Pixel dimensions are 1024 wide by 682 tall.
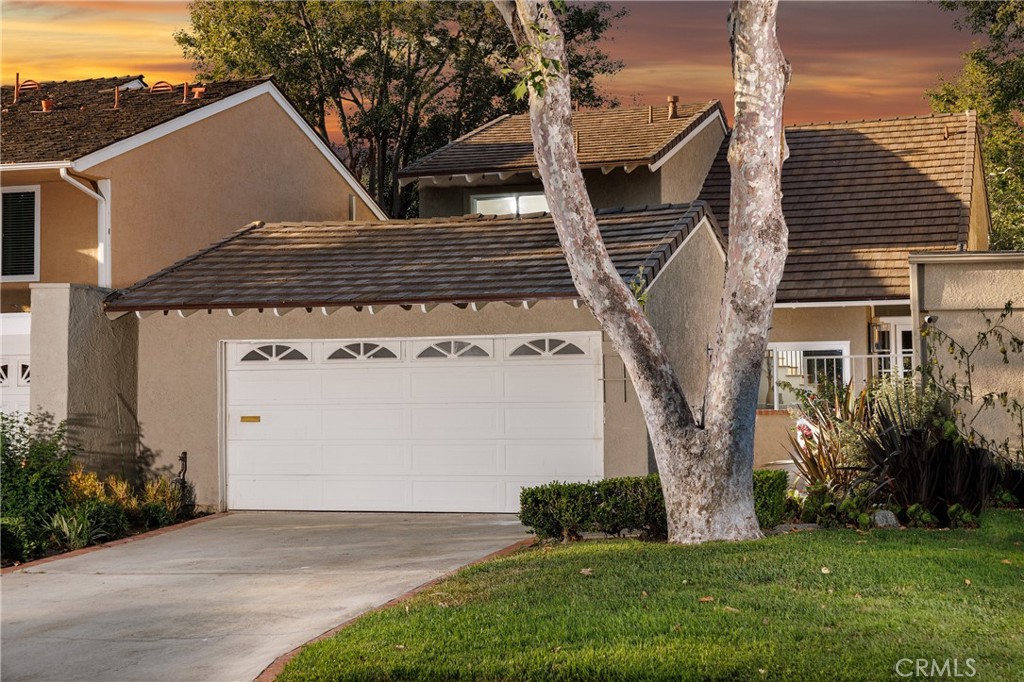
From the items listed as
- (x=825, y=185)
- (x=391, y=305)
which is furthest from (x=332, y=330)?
(x=825, y=185)

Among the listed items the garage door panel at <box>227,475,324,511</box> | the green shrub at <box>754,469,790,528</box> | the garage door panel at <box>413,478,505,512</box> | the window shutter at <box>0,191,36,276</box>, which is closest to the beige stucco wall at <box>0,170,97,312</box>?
the window shutter at <box>0,191,36,276</box>

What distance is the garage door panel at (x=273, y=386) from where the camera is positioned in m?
16.0

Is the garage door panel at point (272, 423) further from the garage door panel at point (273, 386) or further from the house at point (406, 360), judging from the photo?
the garage door panel at point (273, 386)

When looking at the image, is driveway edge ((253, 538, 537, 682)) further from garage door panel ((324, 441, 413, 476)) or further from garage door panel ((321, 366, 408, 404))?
garage door panel ((321, 366, 408, 404))

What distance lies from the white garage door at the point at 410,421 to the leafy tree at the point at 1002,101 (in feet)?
43.1

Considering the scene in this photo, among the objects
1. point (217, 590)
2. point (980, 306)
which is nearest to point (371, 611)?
point (217, 590)

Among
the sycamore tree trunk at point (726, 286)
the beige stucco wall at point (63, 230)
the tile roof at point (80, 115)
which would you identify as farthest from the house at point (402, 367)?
the sycamore tree trunk at point (726, 286)

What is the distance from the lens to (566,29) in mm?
36156

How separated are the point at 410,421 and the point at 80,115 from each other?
26.7 feet

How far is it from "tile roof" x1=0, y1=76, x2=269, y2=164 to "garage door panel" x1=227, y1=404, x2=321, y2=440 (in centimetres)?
423

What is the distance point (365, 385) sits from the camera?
15.8 m

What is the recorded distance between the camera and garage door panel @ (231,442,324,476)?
627 inches

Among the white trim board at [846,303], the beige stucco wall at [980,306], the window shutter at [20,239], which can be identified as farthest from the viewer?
the white trim board at [846,303]

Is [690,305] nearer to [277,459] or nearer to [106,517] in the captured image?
[277,459]
